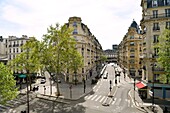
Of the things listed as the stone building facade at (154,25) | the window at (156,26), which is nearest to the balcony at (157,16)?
the stone building facade at (154,25)

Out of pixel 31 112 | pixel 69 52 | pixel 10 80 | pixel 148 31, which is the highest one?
pixel 148 31

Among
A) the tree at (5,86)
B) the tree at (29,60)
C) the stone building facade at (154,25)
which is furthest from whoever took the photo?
the tree at (29,60)

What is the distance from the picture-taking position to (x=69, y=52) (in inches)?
1491

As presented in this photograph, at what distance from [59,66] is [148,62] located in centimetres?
1938

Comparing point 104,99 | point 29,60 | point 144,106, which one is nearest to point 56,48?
point 29,60

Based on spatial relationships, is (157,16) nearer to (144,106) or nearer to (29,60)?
(144,106)

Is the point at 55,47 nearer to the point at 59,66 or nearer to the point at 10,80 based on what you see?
the point at 59,66

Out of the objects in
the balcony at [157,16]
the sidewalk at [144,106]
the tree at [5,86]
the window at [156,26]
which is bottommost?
the sidewalk at [144,106]

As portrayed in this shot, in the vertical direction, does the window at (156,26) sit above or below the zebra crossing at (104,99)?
above

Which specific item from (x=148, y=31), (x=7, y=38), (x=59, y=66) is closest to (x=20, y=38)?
(x=7, y=38)

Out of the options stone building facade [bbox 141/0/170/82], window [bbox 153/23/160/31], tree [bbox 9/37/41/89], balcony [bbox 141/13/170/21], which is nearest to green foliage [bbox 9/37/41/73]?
tree [bbox 9/37/41/89]

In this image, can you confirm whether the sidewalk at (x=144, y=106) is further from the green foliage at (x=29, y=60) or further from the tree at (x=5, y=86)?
the green foliage at (x=29, y=60)

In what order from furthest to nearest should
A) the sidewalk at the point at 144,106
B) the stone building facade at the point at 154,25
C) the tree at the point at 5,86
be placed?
the stone building facade at the point at 154,25, the sidewalk at the point at 144,106, the tree at the point at 5,86

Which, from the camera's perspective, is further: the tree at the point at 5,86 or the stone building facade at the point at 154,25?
the stone building facade at the point at 154,25
